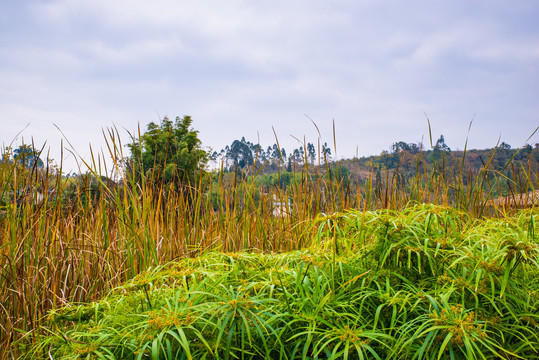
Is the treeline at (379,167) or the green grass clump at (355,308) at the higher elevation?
the treeline at (379,167)

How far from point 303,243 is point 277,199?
30.8 inches

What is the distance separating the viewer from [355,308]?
3.51 ft

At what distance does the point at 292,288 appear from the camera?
115 cm

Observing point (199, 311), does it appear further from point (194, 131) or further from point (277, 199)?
point (194, 131)

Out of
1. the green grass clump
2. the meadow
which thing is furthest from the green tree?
the green grass clump

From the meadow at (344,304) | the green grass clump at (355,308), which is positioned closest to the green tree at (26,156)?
the meadow at (344,304)

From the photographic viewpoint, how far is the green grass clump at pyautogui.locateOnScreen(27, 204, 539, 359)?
89cm

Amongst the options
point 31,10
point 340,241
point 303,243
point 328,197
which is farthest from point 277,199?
point 31,10

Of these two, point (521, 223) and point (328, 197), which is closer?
point (521, 223)

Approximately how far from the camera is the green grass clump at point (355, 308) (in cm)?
89

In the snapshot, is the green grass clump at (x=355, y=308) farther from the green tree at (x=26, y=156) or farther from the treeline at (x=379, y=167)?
the green tree at (x=26, y=156)

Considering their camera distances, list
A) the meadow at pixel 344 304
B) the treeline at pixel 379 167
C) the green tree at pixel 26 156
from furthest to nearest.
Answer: the treeline at pixel 379 167 → the green tree at pixel 26 156 → the meadow at pixel 344 304

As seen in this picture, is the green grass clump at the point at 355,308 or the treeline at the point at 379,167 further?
the treeline at the point at 379,167

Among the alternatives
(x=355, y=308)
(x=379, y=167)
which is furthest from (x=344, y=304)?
(x=379, y=167)
